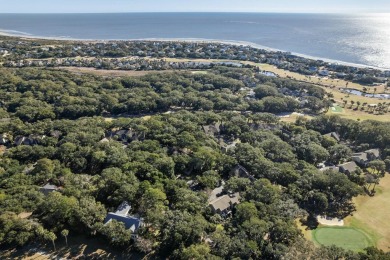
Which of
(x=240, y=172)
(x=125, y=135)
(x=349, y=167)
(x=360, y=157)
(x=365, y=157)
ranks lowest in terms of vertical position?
(x=349, y=167)

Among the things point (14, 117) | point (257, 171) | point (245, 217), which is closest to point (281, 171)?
point (257, 171)

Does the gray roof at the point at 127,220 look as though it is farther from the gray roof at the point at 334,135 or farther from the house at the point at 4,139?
the gray roof at the point at 334,135

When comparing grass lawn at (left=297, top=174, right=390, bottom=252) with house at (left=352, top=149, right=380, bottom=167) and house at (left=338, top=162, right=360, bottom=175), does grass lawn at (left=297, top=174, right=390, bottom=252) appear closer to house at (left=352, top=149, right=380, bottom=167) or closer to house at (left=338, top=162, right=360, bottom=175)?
house at (left=338, top=162, right=360, bottom=175)

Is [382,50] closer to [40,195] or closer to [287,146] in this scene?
[287,146]

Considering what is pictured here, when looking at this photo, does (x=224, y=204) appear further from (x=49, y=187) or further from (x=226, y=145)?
(x=49, y=187)

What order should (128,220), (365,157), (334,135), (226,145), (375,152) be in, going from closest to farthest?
(128,220), (365,157), (375,152), (226,145), (334,135)

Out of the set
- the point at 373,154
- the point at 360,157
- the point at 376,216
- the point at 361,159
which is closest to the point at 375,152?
the point at 373,154

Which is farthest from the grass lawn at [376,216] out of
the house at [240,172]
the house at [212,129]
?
the house at [212,129]
